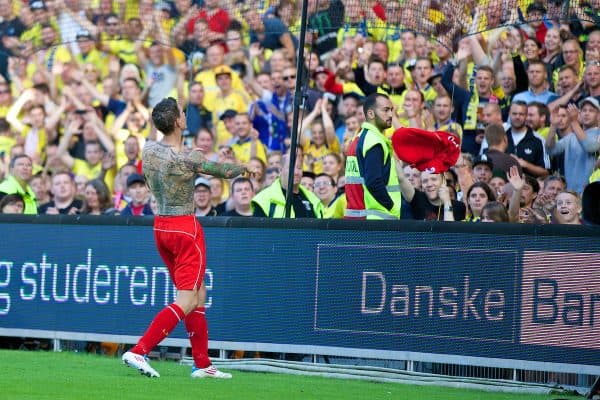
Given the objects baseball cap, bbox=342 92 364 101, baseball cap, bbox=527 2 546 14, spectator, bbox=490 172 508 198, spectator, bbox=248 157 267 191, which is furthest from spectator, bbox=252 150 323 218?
baseball cap, bbox=527 2 546 14

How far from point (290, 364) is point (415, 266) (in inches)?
55.6

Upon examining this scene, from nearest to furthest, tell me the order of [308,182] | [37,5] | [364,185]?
1. [364,185]
2. [308,182]
3. [37,5]

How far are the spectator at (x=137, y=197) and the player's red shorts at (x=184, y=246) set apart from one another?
5437 millimetres

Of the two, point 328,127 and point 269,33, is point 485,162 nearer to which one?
point 328,127

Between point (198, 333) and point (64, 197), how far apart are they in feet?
21.2

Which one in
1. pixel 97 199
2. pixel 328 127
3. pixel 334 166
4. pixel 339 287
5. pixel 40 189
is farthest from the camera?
pixel 40 189

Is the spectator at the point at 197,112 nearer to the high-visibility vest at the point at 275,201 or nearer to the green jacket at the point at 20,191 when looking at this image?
the green jacket at the point at 20,191

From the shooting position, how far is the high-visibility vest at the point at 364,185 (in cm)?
1186

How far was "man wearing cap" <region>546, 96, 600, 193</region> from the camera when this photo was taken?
43.5 feet

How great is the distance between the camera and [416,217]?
13195 millimetres

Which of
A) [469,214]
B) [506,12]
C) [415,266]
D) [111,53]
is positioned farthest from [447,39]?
[111,53]

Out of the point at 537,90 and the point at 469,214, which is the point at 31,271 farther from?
the point at 537,90

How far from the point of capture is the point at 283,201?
13.9 metres

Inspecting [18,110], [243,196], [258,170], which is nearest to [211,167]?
[243,196]
